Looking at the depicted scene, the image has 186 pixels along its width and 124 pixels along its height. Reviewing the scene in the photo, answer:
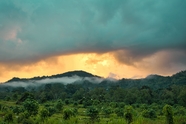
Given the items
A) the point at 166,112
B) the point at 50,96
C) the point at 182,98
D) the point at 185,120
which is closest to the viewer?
the point at 185,120

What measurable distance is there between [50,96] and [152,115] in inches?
1992

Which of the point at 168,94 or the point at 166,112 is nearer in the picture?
the point at 166,112

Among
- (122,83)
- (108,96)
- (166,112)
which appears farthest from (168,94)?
(122,83)

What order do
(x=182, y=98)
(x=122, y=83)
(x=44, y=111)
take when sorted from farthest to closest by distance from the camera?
(x=122, y=83), (x=182, y=98), (x=44, y=111)

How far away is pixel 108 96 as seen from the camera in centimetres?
7825

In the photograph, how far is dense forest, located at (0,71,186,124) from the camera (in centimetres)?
3005

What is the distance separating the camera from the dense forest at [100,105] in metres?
30.0

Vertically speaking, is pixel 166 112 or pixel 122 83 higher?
pixel 122 83

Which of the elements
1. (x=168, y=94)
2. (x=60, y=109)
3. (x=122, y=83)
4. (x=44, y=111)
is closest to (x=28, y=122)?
(x=44, y=111)

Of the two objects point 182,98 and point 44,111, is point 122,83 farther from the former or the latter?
point 44,111

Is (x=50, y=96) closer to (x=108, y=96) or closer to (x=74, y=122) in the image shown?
(x=108, y=96)

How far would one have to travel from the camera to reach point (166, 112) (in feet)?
95.7

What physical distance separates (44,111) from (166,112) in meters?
14.7

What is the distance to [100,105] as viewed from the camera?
58625 millimetres
